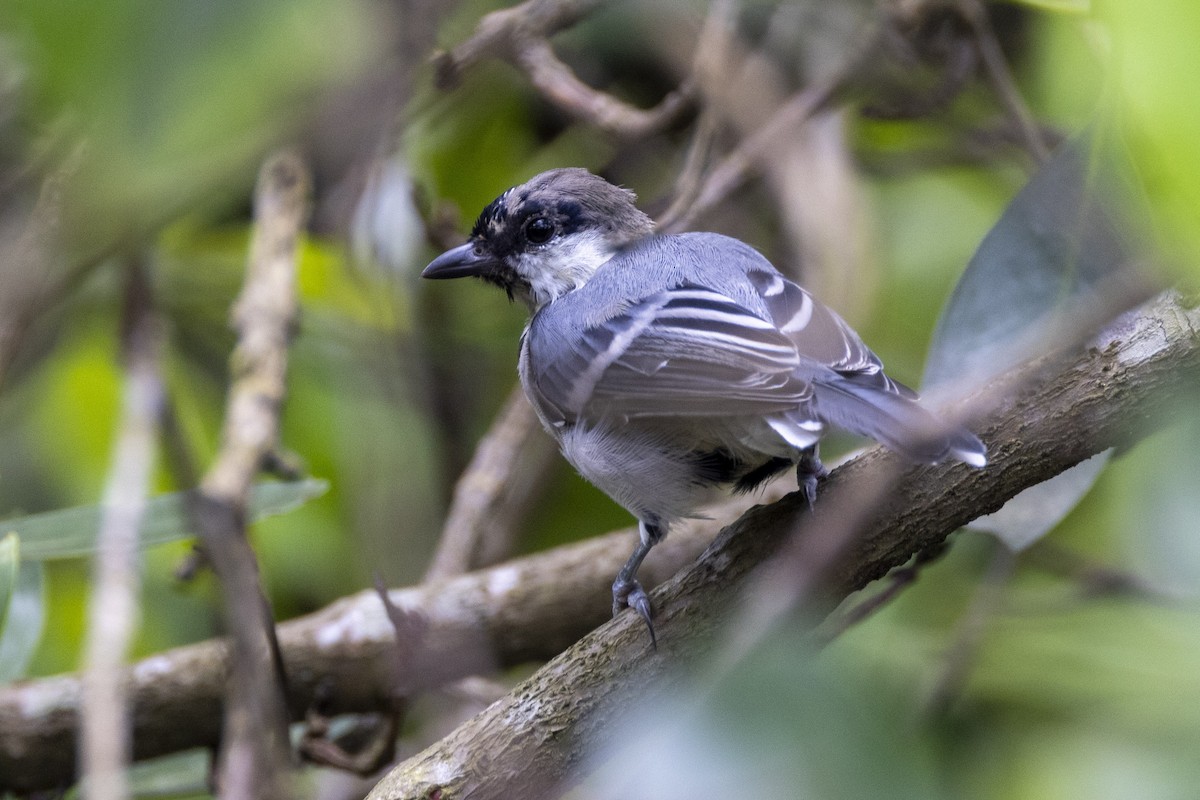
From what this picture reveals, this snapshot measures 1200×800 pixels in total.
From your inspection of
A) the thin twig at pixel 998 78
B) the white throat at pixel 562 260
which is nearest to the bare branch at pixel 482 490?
the white throat at pixel 562 260

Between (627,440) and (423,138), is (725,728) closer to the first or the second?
(627,440)

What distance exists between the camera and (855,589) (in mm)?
1626

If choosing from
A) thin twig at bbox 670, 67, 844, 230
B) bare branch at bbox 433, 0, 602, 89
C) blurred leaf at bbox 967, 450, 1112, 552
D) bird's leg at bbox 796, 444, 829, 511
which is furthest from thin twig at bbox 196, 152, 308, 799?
blurred leaf at bbox 967, 450, 1112, 552

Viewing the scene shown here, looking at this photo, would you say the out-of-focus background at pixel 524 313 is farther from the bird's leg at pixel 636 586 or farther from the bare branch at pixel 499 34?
the bird's leg at pixel 636 586

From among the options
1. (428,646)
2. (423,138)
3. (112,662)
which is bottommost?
(428,646)

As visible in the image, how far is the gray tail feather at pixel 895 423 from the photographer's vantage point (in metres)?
1.41

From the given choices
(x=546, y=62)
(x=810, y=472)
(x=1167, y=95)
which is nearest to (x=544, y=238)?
(x=546, y=62)

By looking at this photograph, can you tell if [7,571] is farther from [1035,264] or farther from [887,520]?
[1035,264]

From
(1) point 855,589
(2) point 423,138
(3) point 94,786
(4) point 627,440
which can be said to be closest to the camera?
(3) point 94,786

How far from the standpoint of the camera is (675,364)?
6.20 feet

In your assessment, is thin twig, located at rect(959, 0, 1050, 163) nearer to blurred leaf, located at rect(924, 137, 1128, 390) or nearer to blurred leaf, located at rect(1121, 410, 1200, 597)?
blurred leaf, located at rect(924, 137, 1128, 390)

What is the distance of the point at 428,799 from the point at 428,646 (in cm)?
103

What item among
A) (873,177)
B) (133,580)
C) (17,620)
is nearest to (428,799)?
(133,580)

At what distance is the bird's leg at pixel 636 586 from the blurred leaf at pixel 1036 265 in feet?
1.94
